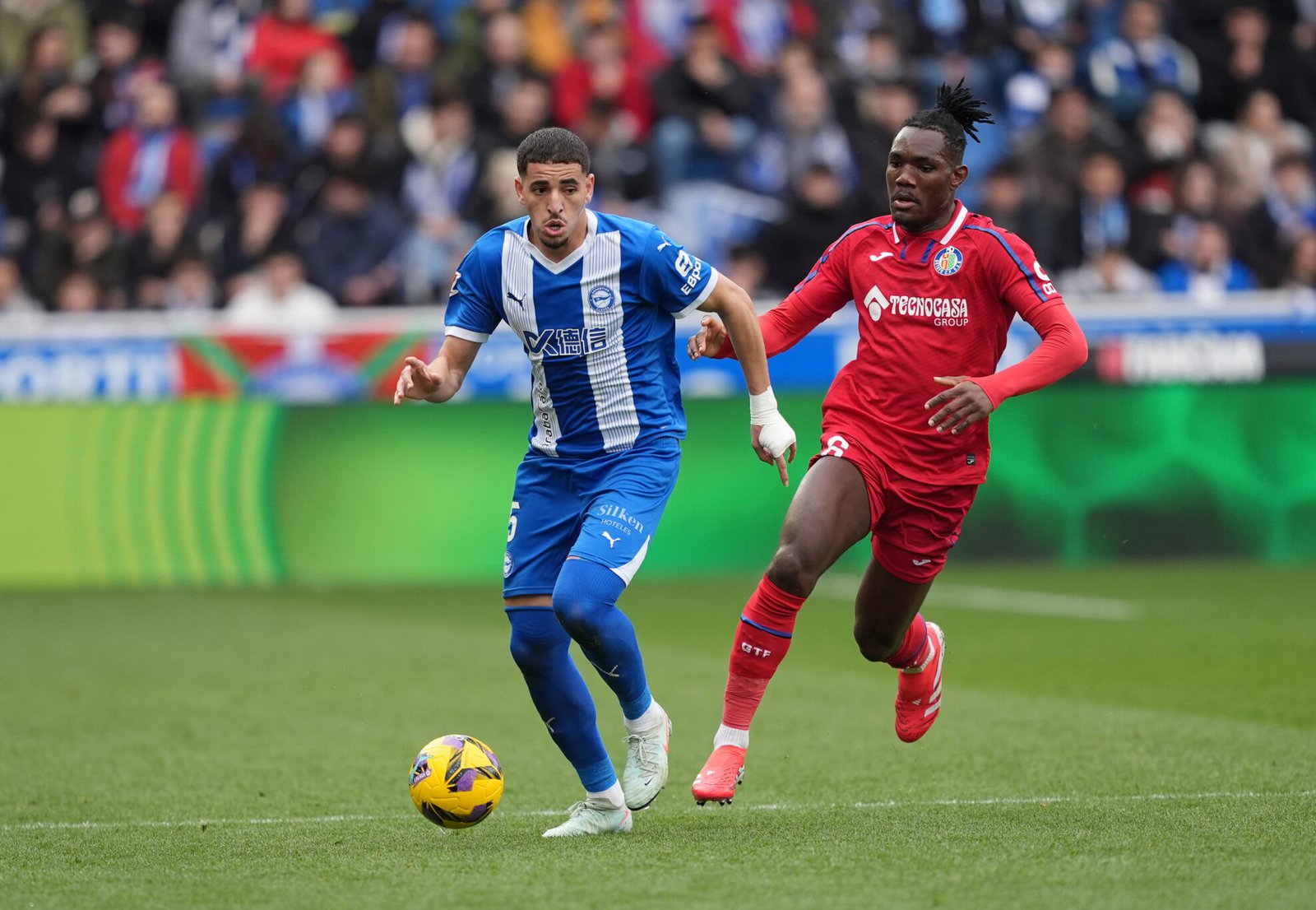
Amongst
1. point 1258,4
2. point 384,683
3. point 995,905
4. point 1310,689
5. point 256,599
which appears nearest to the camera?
point 995,905

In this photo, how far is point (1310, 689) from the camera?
996 centimetres

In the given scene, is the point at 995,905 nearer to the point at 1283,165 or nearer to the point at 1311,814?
the point at 1311,814

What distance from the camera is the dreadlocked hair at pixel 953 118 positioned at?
7.06 metres

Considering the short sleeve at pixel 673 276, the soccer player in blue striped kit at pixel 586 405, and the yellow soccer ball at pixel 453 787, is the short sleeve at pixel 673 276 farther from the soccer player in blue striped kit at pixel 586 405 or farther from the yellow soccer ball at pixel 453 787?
the yellow soccer ball at pixel 453 787

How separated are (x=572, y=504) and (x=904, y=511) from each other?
1.30 meters

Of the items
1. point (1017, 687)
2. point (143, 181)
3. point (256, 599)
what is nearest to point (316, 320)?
point (256, 599)

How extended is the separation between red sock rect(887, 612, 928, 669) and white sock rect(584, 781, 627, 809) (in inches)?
57.1

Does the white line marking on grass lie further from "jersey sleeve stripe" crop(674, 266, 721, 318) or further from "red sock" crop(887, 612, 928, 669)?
"jersey sleeve stripe" crop(674, 266, 721, 318)

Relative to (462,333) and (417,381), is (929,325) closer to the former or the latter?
(462,333)

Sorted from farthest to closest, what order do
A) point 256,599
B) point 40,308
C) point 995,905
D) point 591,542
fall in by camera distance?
1. point 40,308
2. point 256,599
3. point 591,542
4. point 995,905

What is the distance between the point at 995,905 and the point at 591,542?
1845mm

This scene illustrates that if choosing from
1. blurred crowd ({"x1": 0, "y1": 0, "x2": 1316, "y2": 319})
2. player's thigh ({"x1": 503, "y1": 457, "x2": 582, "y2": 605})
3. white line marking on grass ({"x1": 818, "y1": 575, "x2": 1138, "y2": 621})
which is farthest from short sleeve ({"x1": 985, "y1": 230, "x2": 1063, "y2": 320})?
blurred crowd ({"x1": 0, "y1": 0, "x2": 1316, "y2": 319})

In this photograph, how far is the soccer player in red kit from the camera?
688 centimetres

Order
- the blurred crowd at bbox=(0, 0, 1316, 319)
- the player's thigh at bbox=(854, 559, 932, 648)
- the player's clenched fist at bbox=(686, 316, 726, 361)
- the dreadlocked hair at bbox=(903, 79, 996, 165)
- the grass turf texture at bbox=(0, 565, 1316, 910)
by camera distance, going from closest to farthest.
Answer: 1. the grass turf texture at bbox=(0, 565, 1316, 910)
2. the player's clenched fist at bbox=(686, 316, 726, 361)
3. the dreadlocked hair at bbox=(903, 79, 996, 165)
4. the player's thigh at bbox=(854, 559, 932, 648)
5. the blurred crowd at bbox=(0, 0, 1316, 319)
